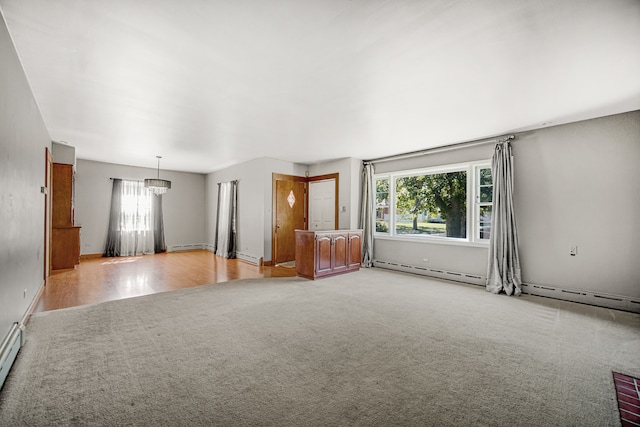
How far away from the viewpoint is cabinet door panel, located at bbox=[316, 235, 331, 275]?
538 centimetres

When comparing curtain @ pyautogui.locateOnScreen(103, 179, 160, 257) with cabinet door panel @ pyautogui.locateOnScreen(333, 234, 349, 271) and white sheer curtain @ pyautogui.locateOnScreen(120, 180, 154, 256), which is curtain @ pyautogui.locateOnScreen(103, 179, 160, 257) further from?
cabinet door panel @ pyautogui.locateOnScreen(333, 234, 349, 271)

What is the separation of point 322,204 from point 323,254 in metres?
2.15

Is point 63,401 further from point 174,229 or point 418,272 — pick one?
point 174,229

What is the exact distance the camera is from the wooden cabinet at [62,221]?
18.7 ft

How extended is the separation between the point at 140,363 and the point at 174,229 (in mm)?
7621

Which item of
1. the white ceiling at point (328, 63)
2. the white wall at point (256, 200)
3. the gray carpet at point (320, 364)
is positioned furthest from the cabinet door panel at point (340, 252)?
the white ceiling at point (328, 63)

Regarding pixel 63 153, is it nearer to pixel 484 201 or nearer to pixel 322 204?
pixel 322 204

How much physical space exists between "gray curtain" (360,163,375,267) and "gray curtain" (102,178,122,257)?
22.5 feet

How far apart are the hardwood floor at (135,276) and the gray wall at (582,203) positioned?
14.4 feet

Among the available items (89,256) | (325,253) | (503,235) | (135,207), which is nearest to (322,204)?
(325,253)

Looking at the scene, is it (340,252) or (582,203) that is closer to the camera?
(582,203)

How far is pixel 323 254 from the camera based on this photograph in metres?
5.48

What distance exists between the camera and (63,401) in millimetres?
1792

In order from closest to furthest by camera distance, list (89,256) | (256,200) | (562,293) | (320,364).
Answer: (320,364) → (562,293) → (256,200) → (89,256)
